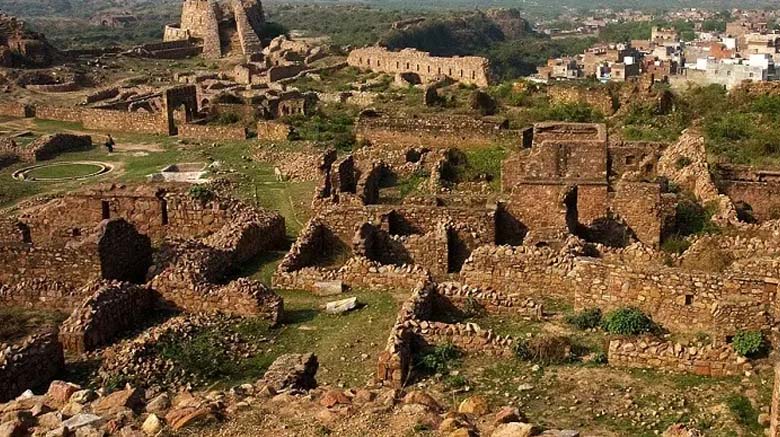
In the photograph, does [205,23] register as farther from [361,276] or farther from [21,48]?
[361,276]

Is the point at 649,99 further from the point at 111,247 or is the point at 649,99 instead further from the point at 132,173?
the point at 111,247

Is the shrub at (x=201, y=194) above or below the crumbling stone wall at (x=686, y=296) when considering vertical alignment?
above

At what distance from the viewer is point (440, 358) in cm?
1067

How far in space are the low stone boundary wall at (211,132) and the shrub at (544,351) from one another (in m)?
20.2

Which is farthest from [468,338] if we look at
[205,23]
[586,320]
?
[205,23]

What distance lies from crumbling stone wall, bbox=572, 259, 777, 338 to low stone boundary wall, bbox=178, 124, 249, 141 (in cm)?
1930

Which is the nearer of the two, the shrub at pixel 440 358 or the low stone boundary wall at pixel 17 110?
the shrub at pixel 440 358

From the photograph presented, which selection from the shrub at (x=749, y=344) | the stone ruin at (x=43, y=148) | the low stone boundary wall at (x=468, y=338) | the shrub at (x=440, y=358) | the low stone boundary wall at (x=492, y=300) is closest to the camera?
the shrub at (x=749, y=344)

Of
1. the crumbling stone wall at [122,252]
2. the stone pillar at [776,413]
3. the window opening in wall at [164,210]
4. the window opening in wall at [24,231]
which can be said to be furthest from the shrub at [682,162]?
the window opening in wall at [24,231]

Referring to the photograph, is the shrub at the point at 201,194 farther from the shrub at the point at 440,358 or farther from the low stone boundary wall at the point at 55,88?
the low stone boundary wall at the point at 55,88

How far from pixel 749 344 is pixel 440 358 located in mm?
3547

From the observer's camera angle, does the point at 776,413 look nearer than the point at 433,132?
Yes

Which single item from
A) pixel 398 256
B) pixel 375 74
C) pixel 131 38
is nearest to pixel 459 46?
pixel 131 38

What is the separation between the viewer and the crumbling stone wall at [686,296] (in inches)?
428
